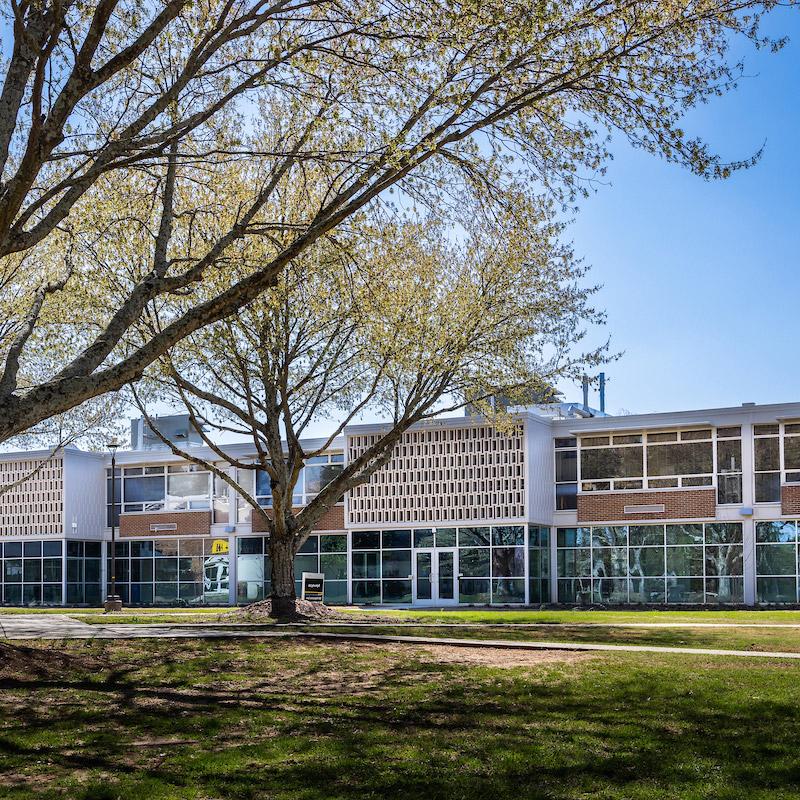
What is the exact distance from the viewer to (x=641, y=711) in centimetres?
1164

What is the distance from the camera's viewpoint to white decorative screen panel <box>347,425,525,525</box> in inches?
1644

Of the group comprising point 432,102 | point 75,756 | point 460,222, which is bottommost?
point 75,756

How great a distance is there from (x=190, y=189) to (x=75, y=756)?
50.3 feet

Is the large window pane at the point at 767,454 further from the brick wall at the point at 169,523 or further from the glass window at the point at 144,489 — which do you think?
the glass window at the point at 144,489

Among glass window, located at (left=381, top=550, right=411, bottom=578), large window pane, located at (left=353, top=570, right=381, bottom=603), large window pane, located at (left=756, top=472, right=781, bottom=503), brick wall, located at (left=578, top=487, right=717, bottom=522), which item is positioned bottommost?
large window pane, located at (left=353, top=570, right=381, bottom=603)

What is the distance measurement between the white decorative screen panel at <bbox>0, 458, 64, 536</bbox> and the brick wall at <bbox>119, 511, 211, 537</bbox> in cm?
291

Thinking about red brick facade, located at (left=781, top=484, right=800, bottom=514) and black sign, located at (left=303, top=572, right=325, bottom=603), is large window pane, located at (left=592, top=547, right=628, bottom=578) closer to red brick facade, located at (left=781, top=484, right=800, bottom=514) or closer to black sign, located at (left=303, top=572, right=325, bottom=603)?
red brick facade, located at (left=781, top=484, right=800, bottom=514)

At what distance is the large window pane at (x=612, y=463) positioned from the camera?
136 ft

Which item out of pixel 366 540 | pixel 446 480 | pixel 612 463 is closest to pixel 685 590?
pixel 612 463

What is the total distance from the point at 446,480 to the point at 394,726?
105 feet

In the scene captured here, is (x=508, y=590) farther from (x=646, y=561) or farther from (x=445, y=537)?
(x=646, y=561)

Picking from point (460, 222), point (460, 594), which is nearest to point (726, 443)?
point (460, 594)

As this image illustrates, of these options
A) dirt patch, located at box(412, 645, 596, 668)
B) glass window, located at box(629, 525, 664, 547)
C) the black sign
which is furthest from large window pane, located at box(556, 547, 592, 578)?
dirt patch, located at box(412, 645, 596, 668)

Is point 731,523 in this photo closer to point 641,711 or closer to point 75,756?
point 641,711
